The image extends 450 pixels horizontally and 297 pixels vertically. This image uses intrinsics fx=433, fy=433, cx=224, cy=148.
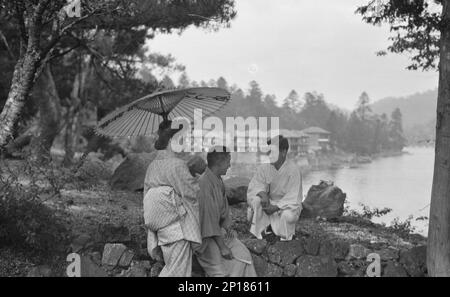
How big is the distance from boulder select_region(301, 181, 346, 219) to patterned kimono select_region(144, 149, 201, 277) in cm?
479

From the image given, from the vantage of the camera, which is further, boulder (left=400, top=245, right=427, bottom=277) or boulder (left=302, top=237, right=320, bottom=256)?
boulder (left=400, top=245, right=427, bottom=277)

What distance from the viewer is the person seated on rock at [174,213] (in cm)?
360

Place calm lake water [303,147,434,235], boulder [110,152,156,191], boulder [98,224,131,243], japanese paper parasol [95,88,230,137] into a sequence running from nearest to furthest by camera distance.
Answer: japanese paper parasol [95,88,230,137]
boulder [98,224,131,243]
boulder [110,152,156,191]
calm lake water [303,147,434,235]

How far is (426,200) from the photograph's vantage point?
2066cm

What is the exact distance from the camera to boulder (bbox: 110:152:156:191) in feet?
29.9

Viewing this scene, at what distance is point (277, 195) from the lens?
4852 millimetres

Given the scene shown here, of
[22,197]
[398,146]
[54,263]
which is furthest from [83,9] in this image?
[398,146]

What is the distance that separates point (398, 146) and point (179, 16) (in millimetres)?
47860

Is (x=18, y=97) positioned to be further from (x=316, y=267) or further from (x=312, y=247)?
(x=316, y=267)

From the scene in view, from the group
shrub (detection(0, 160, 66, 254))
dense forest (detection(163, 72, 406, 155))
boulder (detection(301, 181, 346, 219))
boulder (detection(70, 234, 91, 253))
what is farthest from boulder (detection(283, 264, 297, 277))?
dense forest (detection(163, 72, 406, 155))

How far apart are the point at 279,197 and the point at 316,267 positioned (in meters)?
0.85

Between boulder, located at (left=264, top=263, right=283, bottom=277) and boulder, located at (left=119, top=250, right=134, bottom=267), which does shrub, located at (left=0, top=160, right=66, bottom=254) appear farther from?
boulder, located at (left=264, top=263, right=283, bottom=277)

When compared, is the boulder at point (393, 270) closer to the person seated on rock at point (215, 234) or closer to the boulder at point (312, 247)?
the boulder at point (312, 247)
